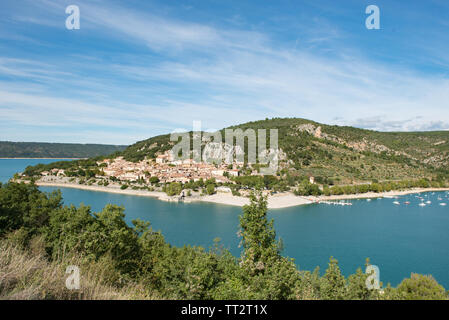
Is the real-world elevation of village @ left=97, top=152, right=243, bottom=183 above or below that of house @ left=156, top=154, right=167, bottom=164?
below

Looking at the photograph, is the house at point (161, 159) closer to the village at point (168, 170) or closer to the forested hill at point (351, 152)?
the village at point (168, 170)

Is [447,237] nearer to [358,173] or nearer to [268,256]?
[268,256]

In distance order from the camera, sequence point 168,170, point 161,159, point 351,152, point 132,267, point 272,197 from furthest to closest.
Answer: point 351,152, point 161,159, point 168,170, point 272,197, point 132,267

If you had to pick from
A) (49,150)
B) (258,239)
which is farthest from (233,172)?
(49,150)

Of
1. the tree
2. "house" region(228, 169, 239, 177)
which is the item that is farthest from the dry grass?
"house" region(228, 169, 239, 177)

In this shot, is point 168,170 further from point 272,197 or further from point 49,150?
point 49,150

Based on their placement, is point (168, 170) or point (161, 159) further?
point (161, 159)

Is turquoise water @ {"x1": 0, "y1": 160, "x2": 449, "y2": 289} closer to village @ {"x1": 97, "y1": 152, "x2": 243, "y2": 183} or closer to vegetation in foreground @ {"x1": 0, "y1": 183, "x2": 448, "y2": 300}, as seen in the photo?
vegetation in foreground @ {"x1": 0, "y1": 183, "x2": 448, "y2": 300}
